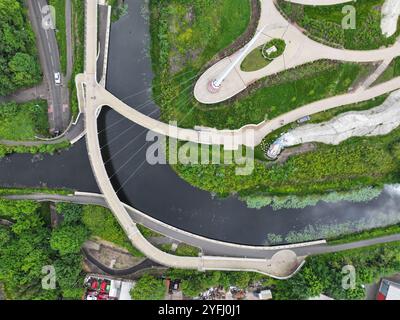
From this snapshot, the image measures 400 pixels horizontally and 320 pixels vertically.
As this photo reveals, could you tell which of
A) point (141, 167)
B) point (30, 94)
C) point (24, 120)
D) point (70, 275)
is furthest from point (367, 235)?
point (30, 94)

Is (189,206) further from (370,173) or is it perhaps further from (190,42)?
(370,173)

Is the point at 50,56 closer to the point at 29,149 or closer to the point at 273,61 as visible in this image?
the point at 29,149

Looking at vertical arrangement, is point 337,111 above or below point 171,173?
above

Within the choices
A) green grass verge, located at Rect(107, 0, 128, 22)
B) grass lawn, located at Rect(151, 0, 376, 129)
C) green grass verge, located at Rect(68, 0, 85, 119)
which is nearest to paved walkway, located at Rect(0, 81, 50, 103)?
green grass verge, located at Rect(68, 0, 85, 119)

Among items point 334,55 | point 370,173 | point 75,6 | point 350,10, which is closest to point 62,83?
point 75,6

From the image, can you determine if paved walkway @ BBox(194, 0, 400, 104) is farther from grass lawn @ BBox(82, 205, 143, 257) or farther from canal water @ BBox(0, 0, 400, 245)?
grass lawn @ BBox(82, 205, 143, 257)

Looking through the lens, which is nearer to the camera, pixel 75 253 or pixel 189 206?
pixel 75 253

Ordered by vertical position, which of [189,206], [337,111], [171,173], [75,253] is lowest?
[75,253]
